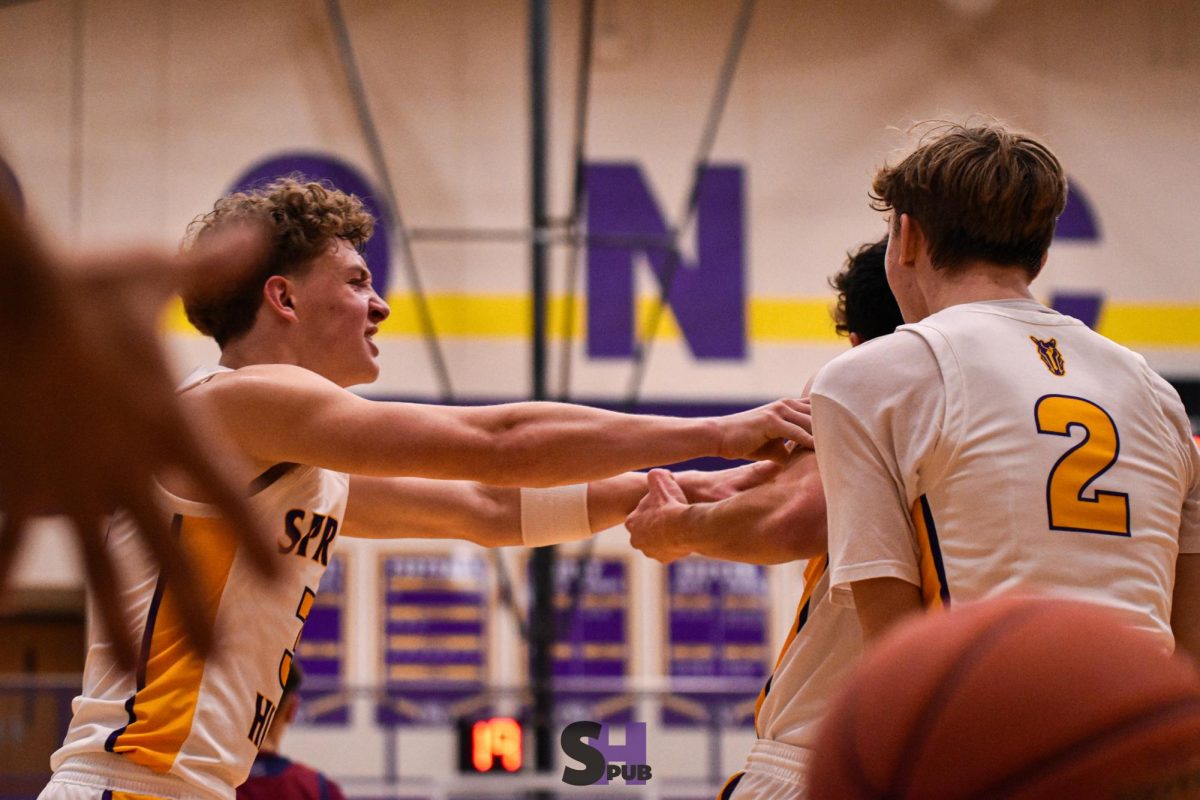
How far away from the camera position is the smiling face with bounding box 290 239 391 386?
11.1 feet

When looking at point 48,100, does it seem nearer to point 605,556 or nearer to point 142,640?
point 605,556

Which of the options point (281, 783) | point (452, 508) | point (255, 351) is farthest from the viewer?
point (281, 783)

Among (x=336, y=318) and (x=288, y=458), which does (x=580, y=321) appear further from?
(x=288, y=458)

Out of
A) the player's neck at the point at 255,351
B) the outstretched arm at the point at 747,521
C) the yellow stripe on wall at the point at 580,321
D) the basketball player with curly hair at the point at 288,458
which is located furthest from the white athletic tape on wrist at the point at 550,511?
the yellow stripe on wall at the point at 580,321

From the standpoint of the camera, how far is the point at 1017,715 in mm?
1495

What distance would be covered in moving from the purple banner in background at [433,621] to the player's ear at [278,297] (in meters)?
7.97

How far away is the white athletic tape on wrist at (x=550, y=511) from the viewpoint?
12.3 ft

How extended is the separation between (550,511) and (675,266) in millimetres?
7889

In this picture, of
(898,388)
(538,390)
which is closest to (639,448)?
(898,388)

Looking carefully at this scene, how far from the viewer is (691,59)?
467 inches

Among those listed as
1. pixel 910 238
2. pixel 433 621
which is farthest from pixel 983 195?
pixel 433 621

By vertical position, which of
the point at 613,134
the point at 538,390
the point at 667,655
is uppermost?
the point at 613,134

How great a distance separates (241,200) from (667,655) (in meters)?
8.18

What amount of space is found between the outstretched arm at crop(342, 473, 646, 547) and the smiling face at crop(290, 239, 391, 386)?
35cm
